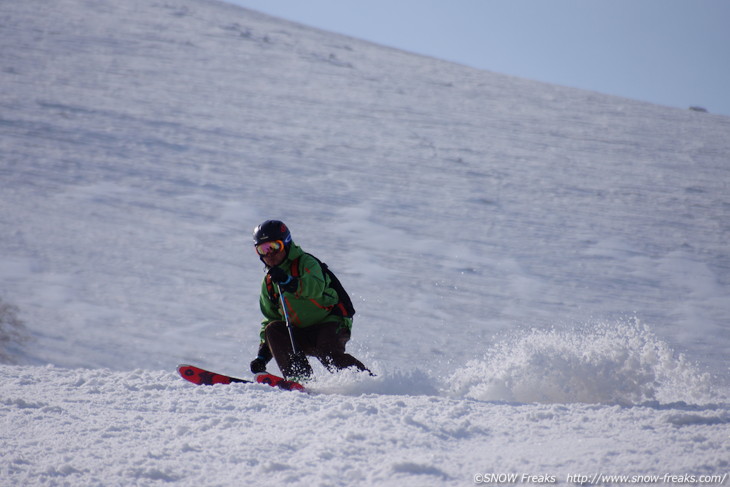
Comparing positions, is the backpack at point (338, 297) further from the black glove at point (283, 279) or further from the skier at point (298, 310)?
the black glove at point (283, 279)

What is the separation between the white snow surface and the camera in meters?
2.94

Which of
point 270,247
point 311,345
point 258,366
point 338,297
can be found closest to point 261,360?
point 258,366

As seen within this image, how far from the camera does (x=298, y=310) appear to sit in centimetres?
462

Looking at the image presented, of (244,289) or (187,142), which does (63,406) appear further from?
(187,142)

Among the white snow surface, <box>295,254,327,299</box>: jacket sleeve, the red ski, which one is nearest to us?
the white snow surface

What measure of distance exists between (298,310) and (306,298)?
111 millimetres

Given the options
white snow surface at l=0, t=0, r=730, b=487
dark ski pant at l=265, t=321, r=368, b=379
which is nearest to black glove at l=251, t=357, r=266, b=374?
dark ski pant at l=265, t=321, r=368, b=379

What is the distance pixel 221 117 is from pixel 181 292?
24.6 ft

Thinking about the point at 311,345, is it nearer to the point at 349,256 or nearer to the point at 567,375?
the point at 567,375

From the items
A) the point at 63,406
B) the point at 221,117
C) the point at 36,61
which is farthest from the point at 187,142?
the point at 63,406

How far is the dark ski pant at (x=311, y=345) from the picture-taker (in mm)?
4485

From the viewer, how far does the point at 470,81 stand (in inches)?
822

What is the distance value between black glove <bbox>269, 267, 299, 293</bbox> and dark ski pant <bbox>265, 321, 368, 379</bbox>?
382 mm

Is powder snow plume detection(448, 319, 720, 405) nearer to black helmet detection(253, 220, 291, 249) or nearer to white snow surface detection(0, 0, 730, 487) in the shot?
white snow surface detection(0, 0, 730, 487)
